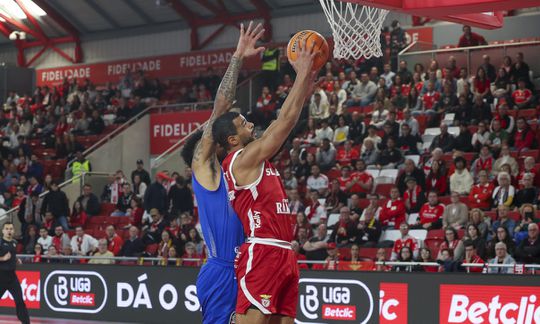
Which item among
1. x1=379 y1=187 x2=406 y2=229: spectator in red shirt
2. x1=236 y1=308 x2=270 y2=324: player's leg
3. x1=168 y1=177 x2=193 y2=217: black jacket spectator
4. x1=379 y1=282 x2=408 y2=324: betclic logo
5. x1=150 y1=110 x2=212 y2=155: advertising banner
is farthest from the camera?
x1=150 y1=110 x2=212 y2=155: advertising banner

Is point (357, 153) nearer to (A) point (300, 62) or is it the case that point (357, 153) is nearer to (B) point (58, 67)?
(A) point (300, 62)

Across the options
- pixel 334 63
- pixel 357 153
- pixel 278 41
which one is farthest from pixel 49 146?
pixel 357 153

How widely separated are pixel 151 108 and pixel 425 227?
44.8 ft

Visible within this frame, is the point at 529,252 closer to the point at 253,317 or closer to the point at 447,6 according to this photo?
the point at 447,6

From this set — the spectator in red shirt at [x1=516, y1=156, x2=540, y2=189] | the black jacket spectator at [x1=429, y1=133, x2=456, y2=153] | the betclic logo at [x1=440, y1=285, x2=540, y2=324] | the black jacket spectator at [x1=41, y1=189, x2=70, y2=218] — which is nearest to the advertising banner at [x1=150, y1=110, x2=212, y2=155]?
the black jacket spectator at [x1=41, y1=189, x2=70, y2=218]

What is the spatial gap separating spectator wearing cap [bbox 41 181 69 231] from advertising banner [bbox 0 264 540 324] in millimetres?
4115

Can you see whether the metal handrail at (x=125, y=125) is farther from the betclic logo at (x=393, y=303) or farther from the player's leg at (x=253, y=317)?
the player's leg at (x=253, y=317)

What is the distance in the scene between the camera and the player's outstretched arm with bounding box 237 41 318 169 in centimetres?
618

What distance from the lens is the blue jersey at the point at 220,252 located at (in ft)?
22.5

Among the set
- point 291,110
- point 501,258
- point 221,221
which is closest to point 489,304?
point 501,258

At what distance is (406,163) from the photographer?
17469mm

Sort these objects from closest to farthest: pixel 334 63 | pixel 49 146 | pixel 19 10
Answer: pixel 334 63
pixel 49 146
pixel 19 10

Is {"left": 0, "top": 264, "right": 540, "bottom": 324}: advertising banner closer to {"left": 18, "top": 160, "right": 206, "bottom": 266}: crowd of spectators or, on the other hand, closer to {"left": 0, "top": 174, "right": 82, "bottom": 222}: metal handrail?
{"left": 18, "top": 160, "right": 206, "bottom": 266}: crowd of spectators

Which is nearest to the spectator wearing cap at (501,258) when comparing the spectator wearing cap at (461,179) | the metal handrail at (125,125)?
the spectator wearing cap at (461,179)
